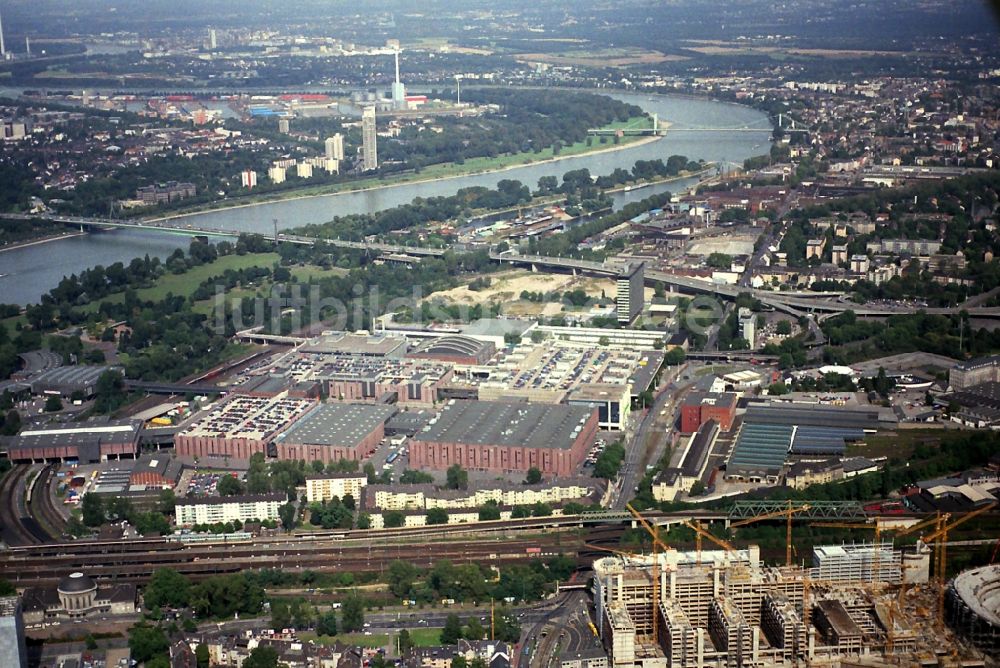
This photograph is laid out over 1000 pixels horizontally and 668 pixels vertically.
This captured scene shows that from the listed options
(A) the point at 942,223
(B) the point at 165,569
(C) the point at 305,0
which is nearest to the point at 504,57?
(C) the point at 305,0

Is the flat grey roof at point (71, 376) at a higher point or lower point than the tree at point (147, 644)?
lower

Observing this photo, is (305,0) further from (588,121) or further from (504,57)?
(588,121)

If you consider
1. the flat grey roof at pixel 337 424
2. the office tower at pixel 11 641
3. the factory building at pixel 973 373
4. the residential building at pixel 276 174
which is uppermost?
the office tower at pixel 11 641

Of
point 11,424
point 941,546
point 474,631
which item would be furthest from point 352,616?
point 11,424

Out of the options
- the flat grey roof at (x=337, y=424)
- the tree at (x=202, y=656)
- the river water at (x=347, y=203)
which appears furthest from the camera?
the river water at (x=347, y=203)

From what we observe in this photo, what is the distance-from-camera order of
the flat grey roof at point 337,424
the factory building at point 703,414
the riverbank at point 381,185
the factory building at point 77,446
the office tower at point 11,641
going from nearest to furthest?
the office tower at point 11,641, the flat grey roof at point 337,424, the factory building at point 77,446, the factory building at point 703,414, the riverbank at point 381,185

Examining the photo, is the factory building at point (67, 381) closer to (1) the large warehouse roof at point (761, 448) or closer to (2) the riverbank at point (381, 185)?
(1) the large warehouse roof at point (761, 448)

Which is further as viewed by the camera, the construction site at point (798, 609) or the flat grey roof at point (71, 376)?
the flat grey roof at point (71, 376)

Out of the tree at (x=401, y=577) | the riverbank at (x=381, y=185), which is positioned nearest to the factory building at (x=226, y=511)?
the tree at (x=401, y=577)
